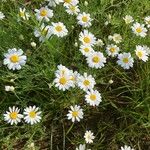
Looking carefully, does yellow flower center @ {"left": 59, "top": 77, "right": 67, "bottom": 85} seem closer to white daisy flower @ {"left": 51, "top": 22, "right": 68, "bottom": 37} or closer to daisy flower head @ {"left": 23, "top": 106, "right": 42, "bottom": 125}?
daisy flower head @ {"left": 23, "top": 106, "right": 42, "bottom": 125}

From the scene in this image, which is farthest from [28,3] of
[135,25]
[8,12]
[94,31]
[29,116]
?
[29,116]

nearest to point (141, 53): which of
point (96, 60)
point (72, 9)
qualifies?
point (96, 60)

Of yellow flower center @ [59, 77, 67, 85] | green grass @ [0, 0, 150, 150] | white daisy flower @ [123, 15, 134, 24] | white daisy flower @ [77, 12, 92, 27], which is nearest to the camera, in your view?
yellow flower center @ [59, 77, 67, 85]

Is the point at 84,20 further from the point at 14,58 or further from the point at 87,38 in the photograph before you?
the point at 14,58

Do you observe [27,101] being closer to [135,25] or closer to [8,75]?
[8,75]

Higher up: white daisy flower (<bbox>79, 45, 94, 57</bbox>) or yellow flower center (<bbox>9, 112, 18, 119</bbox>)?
white daisy flower (<bbox>79, 45, 94, 57</bbox>)

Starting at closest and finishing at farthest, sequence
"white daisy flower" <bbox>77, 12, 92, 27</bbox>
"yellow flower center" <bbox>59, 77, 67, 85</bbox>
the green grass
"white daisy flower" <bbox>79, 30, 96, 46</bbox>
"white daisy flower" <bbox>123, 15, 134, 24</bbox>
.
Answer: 1. "yellow flower center" <bbox>59, 77, 67, 85</bbox>
2. the green grass
3. "white daisy flower" <bbox>79, 30, 96, 46</bbox>
4. "white daisy flower" <bbox>77, 12, 92, 27</bbox>
5. "white daisy flower" <bbox>123, 15, 134, 24</bbox>

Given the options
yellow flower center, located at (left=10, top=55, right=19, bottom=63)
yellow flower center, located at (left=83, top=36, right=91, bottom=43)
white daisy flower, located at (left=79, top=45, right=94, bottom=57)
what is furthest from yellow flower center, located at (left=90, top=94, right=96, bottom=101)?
yellow flower center, located at (left=10, top=55, right=19, bottom=63)

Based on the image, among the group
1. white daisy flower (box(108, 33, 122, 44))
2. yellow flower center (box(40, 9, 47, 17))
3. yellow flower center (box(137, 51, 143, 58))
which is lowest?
yellow flower center (box(137, 51, 143, 58))
